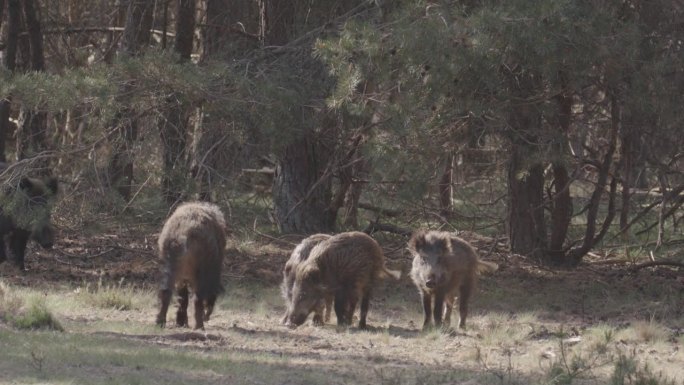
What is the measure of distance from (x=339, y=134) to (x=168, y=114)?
283 centimetres

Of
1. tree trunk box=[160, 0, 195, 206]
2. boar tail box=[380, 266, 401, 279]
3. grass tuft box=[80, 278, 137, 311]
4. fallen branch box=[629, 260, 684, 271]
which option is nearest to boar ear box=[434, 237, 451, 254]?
boar tail box=[380, 266, 401, 279]

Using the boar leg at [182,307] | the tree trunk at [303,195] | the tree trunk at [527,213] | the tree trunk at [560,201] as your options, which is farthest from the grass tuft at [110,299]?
the tree trunk at [560,201]

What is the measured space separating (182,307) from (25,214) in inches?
125

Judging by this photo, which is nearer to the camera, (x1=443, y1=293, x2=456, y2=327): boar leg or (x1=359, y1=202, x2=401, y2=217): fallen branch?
(x1=443, y1=293, x2=456, y2=327): boar leg

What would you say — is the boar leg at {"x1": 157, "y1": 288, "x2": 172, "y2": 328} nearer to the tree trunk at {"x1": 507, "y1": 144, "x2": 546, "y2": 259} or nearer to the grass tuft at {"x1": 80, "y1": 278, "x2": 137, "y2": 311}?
the grass tuft at {"x1": 80, "y1": 278, "x2": 137, "y2": 311}

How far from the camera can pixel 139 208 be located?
14.7m

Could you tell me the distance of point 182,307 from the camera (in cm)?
1220

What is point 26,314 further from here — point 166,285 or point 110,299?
point 110,299

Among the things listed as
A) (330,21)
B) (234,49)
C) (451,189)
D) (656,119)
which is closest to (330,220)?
(451,189)

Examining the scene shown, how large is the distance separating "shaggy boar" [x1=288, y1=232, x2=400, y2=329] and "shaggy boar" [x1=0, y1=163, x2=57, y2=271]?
12.2ft

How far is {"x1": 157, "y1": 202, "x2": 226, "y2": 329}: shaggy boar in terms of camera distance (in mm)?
11672

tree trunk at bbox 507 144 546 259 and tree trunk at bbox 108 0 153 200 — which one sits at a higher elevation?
tree trunk at bbox 108 0 153 200

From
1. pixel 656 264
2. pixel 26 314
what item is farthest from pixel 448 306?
pixel 26 314

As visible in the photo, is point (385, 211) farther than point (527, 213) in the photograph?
Yes
